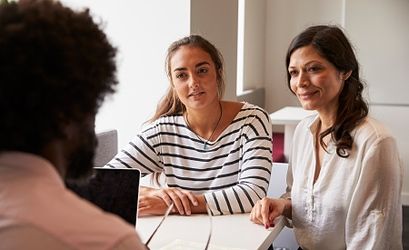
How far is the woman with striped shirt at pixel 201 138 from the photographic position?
1701mm

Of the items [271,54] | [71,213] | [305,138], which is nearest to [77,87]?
[71,213]

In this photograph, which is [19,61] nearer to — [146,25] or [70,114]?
[70,114]

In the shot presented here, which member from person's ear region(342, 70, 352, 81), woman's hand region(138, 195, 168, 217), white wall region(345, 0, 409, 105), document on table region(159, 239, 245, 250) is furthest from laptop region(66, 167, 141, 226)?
white wall region(345, 0, 409, 105)

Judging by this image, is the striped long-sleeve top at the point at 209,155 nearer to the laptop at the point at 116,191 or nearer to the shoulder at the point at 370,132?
the shoulder at the point at 370,132

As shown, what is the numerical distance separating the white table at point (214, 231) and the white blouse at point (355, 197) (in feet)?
0.38

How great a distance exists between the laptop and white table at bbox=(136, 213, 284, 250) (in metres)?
0.17

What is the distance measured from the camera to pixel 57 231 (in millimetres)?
522

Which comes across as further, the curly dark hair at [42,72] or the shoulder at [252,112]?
the shoulder at [252,112]

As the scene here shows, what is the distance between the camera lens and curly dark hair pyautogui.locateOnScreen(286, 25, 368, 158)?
5.10 feet

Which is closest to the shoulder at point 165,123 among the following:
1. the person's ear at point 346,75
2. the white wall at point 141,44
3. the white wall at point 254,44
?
the person's ear at point 346,75

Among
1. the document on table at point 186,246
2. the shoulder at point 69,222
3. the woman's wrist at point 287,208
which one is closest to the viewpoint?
the shoulder at point 69,222

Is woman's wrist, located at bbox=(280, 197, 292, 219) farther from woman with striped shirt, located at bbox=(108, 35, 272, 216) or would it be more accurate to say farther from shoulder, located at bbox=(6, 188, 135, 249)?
shoulder, located at bbox=(6, 188, 135, 249)

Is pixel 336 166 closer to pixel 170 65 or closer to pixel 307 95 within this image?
pixel 307 95

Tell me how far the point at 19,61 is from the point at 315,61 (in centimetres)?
116
